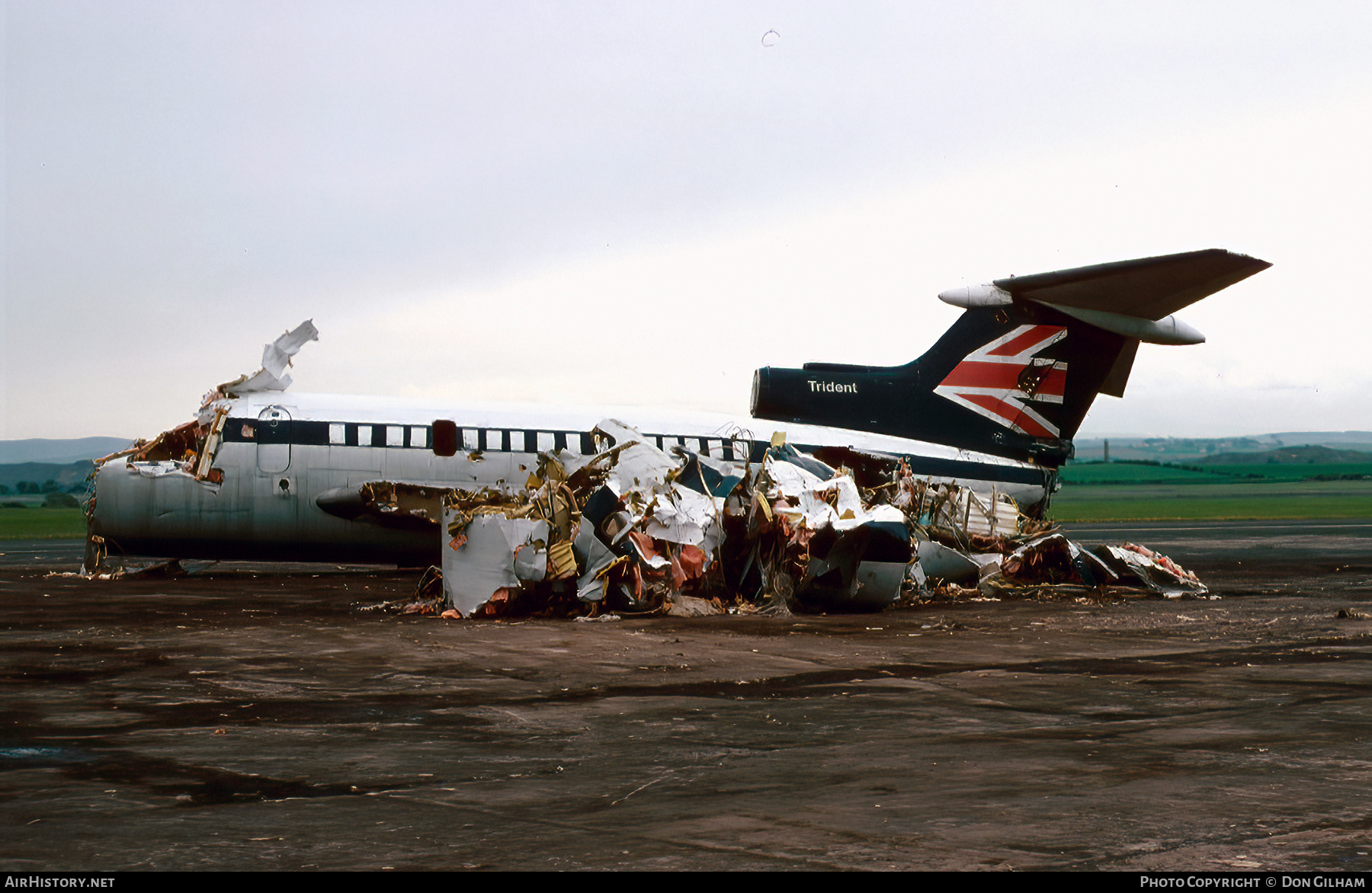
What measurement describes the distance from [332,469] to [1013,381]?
568 inches

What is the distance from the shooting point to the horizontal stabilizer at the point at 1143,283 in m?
20.9

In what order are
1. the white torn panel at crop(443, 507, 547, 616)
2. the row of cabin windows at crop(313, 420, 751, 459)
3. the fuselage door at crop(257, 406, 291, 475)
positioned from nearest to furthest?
the white torn panel at crop(443, 507, 547, 616) → the fuselage door at crop(257, 406, 291, 475) → the row of cabin windows at crop(313, 420, 751, 459)

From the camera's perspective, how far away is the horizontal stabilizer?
2094 cm

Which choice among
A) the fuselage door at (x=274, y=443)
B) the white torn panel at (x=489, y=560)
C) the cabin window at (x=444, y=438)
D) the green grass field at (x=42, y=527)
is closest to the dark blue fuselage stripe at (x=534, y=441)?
the fuselage door at (x=274, y=443)

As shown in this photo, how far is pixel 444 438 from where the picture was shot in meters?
24.9

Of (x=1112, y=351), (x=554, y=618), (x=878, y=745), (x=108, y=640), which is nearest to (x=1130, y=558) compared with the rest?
(x=1112, y=351)

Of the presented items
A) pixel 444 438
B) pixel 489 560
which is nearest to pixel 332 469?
pixel 444 438

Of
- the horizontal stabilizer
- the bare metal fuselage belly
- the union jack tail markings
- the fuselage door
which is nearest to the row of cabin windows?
the bare metal fuselage belly

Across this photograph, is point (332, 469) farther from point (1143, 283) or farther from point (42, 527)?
point (42, 527)

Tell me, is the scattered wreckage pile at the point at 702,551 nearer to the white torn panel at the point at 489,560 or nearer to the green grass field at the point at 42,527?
the white torn panel at the point at 489,560

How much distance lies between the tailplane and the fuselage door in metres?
10.1

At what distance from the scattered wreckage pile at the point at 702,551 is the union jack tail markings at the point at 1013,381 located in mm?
4537

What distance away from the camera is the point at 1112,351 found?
24922 mm

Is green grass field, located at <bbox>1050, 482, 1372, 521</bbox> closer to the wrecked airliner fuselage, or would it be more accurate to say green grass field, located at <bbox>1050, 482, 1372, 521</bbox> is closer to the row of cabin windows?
the wrecked airliner fuselage
